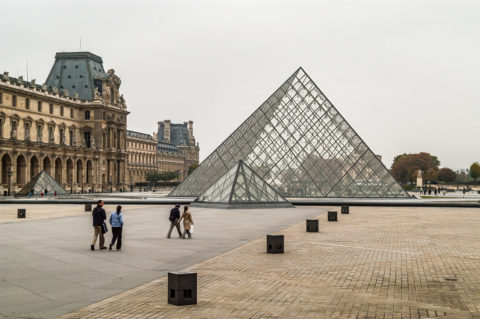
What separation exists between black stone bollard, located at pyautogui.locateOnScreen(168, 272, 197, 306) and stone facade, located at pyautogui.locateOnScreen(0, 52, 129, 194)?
63822 millimetres

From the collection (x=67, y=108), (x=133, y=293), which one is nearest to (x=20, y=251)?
(x=133, y=293)

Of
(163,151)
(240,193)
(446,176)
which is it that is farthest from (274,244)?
(446,176)

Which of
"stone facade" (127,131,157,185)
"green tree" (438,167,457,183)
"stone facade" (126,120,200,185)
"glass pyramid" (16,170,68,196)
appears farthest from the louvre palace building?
"green tree" (438,167,457,183)

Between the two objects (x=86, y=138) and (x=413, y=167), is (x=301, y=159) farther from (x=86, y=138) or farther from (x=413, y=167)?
(x=413, y=167)

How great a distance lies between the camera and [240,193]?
36156 mm

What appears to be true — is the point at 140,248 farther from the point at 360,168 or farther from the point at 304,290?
the point at 360,168

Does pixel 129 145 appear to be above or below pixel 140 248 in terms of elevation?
above

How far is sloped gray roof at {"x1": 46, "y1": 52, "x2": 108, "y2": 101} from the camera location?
9262cm

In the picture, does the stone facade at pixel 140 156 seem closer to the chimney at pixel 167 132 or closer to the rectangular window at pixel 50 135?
the chimney at pixel 167 132

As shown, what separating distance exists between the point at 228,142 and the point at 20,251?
114ft

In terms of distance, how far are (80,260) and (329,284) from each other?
20.6 ft

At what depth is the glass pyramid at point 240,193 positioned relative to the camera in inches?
1405

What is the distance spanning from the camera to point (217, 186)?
125 ft

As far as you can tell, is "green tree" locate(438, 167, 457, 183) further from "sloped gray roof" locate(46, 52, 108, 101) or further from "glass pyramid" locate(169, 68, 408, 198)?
"glass pyramid" locate(169, 68, 408, 198)
